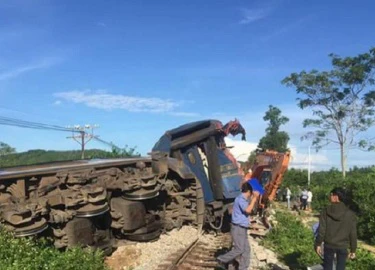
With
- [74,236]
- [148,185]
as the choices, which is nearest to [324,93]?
[148,185]

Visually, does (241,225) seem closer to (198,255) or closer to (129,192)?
(198,255)

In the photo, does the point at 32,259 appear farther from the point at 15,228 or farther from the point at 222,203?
the point at 222,203

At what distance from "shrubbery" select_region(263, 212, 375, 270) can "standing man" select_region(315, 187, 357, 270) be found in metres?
2.40

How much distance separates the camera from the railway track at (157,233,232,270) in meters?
9.16

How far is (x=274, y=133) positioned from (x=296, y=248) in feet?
158

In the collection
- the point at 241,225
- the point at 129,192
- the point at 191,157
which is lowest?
the point at 241,225

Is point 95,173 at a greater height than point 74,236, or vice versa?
point 95,173

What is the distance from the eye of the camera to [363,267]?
9031 millimetres

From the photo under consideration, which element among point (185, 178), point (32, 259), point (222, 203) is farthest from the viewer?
point (222, 203)

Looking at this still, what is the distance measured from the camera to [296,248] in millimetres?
11266

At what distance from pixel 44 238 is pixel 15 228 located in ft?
2.93

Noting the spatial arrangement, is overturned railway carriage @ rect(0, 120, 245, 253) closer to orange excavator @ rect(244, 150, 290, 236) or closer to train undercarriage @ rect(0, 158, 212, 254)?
train undercarriage @ rect(0, 158, 212, 254)

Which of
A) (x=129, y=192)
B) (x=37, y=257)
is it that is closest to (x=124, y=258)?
(x=129, y=192)

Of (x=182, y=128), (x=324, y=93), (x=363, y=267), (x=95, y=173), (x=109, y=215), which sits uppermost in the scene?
(x=324, y=93)
